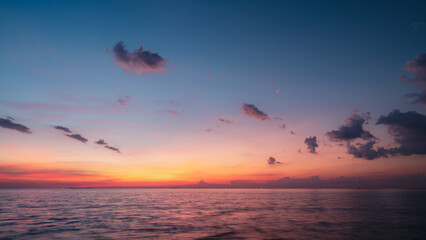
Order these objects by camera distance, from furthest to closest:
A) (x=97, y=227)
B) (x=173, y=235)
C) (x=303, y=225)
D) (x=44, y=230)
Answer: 1. (x=303, y=225)
2. (x=97, y=227)
3. (x=44, y=230)
4. (x=173, y=235)

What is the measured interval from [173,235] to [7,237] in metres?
18.2

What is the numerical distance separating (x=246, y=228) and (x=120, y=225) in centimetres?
1787

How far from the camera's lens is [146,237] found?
28.6 metres

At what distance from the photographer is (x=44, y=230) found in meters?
32.3

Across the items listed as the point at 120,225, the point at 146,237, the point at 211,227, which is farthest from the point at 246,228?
the point at 120,225

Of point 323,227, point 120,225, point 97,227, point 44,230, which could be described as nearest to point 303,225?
point 323,227

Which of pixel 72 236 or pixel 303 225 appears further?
pixel 303 225

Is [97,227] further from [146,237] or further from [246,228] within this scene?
[246,228]

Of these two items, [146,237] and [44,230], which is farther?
[44,230]

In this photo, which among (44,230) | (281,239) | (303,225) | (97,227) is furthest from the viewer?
(303,225)

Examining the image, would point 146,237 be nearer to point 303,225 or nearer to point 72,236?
point 72,236

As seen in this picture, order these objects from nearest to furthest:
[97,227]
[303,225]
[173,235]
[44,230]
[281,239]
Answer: [281,239]
[173,235]
[44,230]
[97,227]
[303,225]

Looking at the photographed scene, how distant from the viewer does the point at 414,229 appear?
33.5 metres

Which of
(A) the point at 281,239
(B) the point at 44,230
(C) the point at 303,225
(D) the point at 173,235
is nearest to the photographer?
(A) the point at 281,239
